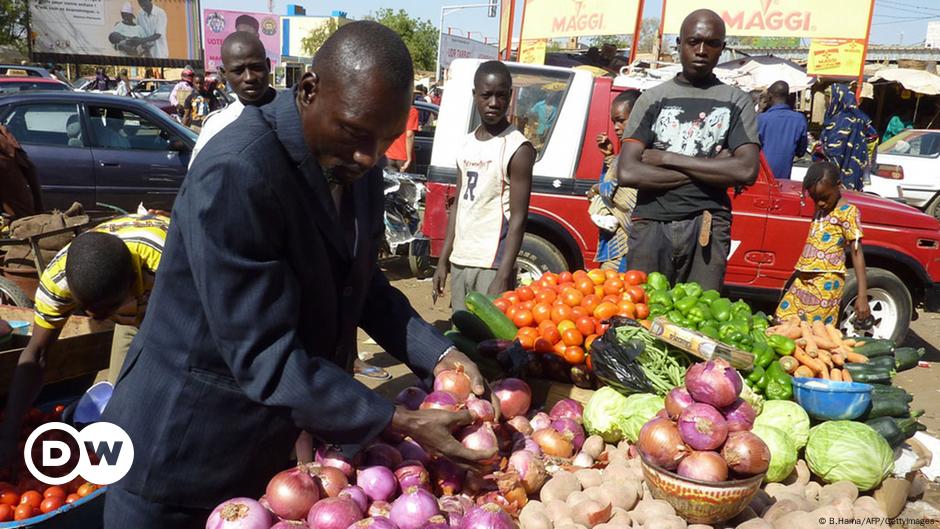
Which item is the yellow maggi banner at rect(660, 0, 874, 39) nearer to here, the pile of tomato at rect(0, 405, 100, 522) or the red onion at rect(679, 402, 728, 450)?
the red onion at rect(679, 402, 728, 450)

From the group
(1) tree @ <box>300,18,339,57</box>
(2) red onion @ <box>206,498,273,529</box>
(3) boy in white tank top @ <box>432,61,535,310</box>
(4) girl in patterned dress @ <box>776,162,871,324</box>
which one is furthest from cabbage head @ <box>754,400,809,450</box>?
(1) tree @ <box>300,18,339,57</box>

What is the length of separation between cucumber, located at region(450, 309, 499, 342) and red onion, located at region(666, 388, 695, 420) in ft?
4.09

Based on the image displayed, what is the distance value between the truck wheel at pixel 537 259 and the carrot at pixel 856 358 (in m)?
3.36

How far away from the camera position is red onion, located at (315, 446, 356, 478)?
6.29 feet

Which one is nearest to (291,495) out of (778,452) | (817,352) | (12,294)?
(778,452)

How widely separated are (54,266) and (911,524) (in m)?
3.72

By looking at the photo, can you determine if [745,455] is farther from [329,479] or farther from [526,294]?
[526,294]

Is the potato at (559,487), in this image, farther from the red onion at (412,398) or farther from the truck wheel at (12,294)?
the truck wheel at (12,294)

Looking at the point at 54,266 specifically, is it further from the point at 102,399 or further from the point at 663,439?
the point at 663,439

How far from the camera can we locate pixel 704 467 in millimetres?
2141

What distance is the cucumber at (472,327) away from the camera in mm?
3529

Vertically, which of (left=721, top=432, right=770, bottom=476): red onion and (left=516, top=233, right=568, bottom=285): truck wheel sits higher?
(left=721, top=432, right=770, bottom=476): red onion

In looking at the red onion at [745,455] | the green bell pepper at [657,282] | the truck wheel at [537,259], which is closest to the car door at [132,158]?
the truck wheel at [537,259]

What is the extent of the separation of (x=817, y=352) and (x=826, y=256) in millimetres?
2275
